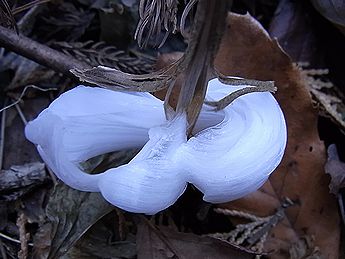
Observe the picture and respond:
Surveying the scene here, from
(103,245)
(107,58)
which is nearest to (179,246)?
(103,245)

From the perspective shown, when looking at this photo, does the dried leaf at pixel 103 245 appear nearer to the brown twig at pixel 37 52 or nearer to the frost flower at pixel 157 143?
the frost flower at pixel 157 143

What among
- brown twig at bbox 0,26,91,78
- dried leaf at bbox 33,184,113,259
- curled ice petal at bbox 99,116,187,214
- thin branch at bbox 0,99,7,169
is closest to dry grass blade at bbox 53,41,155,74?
brown twig at bbox 0,26,91,78

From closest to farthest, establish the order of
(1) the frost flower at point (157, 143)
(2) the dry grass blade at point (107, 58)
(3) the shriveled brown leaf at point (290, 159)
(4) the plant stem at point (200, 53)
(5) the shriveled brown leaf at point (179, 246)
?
1. (4) the plant stem at point (200, 53)
2. (1) the frost flower at point (157, 143)
3. (5) the shriveled brown leaf at point (179, 246)
4. (3) the shriveled brown leaf at point (290, 159)
5. (2) the dry grass blade at point (107, 58)

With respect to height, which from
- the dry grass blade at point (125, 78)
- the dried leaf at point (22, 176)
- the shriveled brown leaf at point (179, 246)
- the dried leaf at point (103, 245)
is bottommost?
the dried leaf at point (103, 245)

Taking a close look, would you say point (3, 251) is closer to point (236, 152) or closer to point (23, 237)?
point (23, 237)

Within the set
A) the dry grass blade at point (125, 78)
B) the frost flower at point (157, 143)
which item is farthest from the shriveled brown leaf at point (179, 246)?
the dry grass blade at point (125, 78)

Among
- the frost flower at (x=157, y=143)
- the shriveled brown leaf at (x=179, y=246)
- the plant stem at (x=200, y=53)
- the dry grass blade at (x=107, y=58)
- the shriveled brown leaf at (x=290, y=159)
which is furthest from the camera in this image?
the dry grass blade at (x=107, y=58)

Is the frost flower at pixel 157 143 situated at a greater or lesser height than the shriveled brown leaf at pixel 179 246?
greater

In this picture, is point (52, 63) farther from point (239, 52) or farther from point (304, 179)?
point (304, 179)
